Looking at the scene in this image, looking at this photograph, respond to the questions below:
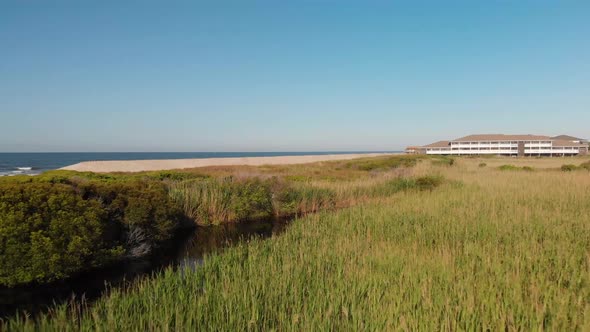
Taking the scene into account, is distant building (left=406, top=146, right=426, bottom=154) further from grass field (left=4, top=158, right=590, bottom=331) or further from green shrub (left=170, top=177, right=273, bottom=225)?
grass field (left=4, top=158, right=590, bottom=331)

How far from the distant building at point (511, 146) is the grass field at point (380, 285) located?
98.9 metres

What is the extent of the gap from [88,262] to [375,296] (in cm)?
593

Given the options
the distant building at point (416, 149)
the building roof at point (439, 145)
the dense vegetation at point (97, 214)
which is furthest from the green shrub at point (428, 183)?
the building roof at point (439, 145)

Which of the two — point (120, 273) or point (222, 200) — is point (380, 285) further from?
point (222, 200)

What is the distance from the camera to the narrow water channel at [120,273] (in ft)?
18.2

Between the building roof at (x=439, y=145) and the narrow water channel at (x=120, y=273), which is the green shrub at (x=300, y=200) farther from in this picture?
the building roof at (x=439, y=145)

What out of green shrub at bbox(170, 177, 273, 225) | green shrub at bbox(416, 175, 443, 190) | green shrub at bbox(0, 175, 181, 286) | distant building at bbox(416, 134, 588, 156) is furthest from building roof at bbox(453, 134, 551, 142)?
green shrub at bbox(0, 175, 181, 286)

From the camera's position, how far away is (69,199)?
23.1 ft

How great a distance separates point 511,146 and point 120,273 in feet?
353

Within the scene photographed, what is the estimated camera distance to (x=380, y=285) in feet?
15.8

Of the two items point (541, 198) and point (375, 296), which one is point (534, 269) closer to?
point (375, 296)

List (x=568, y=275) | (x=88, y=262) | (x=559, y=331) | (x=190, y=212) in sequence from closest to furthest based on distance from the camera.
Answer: (x=559, y=331), (x=568, y=275), (x=88, y=262), (x=190, y=212)

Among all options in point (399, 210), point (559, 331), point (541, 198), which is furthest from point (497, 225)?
point (541, 198)

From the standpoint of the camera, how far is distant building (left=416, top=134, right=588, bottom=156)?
296 ft
